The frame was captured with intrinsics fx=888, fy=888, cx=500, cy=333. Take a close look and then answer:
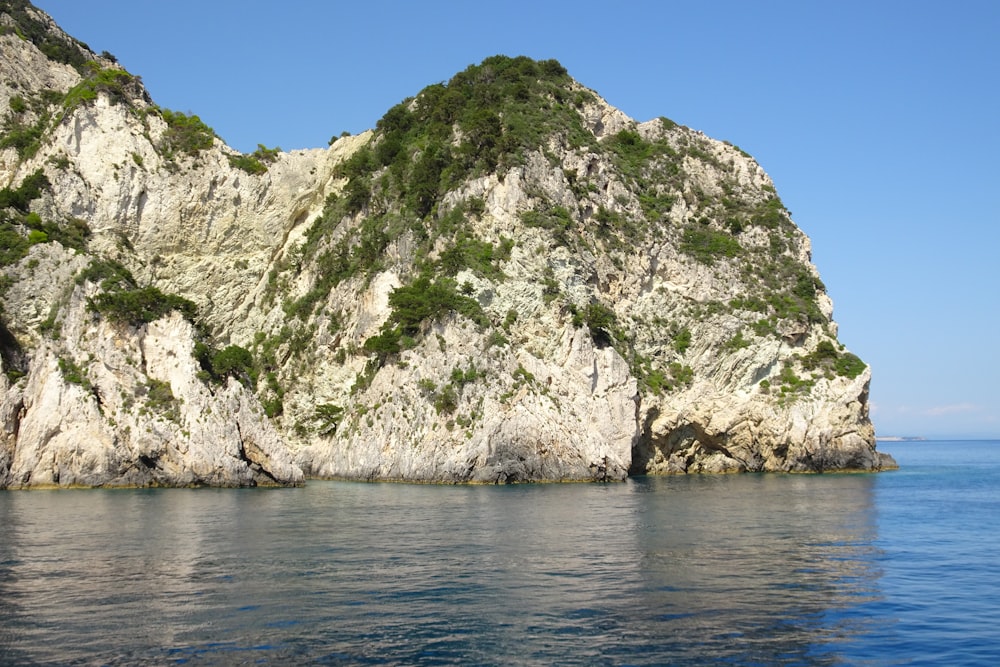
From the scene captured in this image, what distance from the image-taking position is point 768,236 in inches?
3428

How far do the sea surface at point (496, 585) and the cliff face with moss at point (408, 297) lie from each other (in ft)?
53.1

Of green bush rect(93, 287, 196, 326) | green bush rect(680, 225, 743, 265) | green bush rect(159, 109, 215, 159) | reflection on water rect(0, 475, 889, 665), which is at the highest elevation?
green bush rect(159, 109, 215, 159)

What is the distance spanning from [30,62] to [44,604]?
78.3 metres

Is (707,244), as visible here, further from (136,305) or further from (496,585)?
(496,585)

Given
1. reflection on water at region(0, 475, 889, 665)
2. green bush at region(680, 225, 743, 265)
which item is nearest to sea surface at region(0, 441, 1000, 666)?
reflection on water at region(0, 475, 889, 665)

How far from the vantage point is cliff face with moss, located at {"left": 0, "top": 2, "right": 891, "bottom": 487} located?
56.6m

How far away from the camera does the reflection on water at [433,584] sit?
16.2 meters

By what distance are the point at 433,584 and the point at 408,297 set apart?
1796 inches

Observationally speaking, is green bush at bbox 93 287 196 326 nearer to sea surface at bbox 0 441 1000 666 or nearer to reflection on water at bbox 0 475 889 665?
sea surface at bbox 0 441 1000 666

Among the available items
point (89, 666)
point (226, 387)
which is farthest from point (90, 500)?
point (89, 666)

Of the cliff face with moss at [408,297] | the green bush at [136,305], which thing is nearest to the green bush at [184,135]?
the cliff face with moss at [408,297]

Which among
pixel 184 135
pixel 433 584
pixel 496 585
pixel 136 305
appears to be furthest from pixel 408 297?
pixel 496 585

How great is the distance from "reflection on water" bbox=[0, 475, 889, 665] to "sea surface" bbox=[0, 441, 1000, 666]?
0.08 metres

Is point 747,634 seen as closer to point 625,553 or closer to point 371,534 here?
point 625,553
